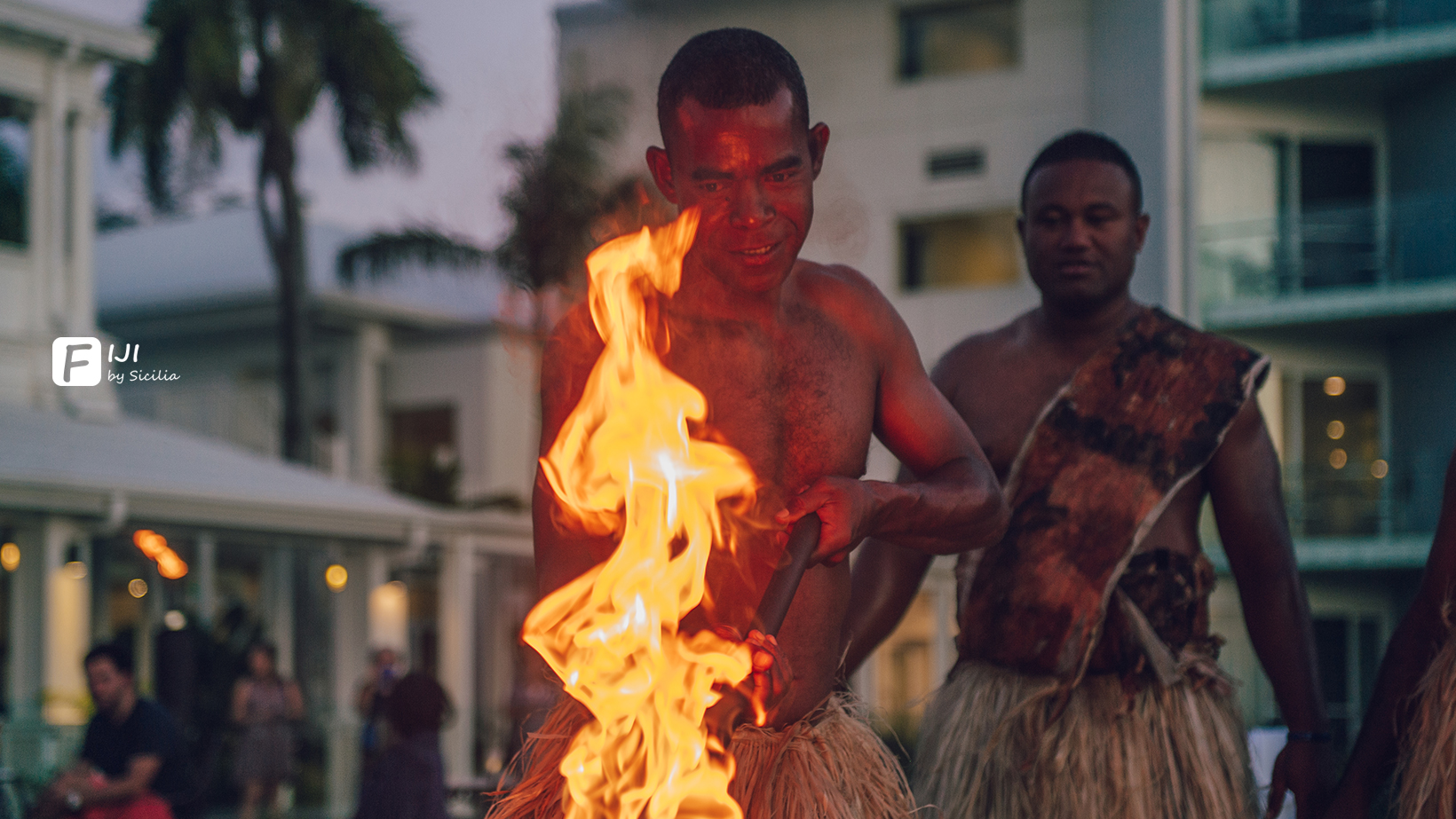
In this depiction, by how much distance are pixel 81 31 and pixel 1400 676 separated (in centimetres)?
1504

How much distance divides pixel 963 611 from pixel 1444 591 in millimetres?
1084

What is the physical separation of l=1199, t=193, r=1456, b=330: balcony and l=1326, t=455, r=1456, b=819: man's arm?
53.4 feet

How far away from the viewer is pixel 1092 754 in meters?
3.36

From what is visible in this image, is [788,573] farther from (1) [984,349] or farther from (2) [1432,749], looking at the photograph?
(1) [984,349]

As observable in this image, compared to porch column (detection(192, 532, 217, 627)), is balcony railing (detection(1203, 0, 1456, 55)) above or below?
above

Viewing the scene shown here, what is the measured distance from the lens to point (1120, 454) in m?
3.48

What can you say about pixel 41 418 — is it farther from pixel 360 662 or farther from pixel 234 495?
pixel 360 662

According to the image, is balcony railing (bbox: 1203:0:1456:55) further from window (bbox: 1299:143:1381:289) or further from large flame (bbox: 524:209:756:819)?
large flame (bbox: 524:209:756:819)

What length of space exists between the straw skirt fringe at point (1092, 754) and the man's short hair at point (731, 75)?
65.6 inches

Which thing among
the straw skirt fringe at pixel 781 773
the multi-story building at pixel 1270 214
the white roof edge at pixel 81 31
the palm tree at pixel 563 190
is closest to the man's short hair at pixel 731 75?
the straw skirt fringe at pixel 781 773

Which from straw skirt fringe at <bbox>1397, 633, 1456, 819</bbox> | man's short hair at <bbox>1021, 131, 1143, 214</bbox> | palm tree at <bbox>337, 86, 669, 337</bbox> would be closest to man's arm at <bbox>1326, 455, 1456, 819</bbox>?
straw skirt fringe at <bbox>1397, 633, 1456, 819</bbox>

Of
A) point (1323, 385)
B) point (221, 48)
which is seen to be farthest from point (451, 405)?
point (1323, 385)

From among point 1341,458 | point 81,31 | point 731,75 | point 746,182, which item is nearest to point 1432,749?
point 746,182

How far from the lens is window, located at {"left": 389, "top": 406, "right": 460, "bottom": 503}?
80.0 ft
